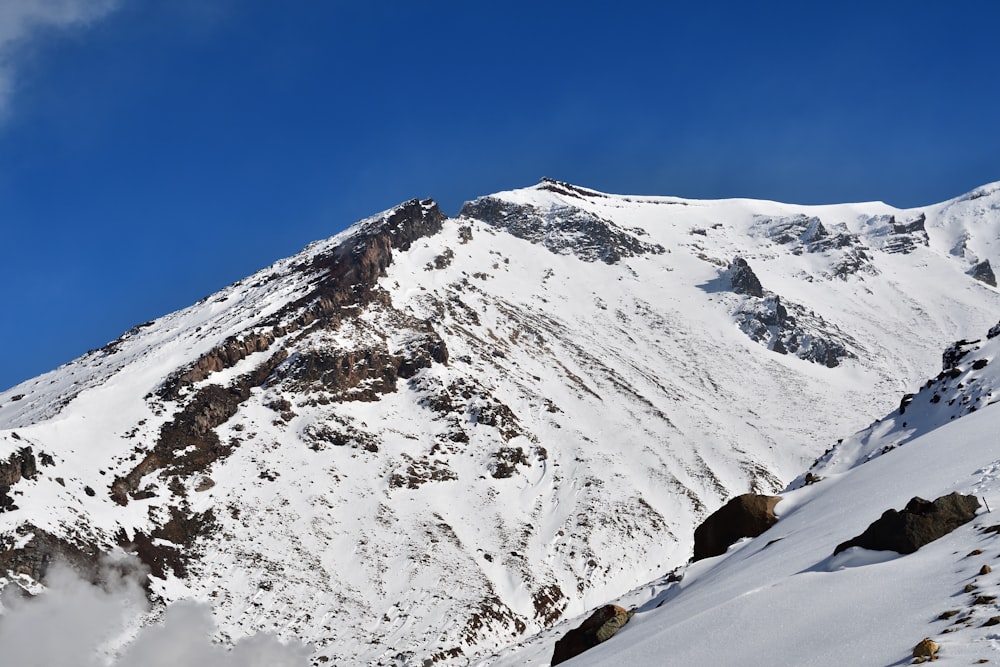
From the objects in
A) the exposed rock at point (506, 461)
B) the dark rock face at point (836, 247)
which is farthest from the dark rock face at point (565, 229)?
the exposed rock at point (506, 461)

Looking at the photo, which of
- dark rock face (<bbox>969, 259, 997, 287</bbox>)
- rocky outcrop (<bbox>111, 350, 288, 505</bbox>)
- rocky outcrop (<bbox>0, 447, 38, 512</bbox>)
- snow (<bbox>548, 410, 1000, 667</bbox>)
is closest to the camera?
snow (<bbox>548, 410, 1000, 667</bbox>)

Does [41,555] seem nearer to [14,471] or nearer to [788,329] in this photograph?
[14,471]

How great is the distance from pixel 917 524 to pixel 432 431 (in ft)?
235

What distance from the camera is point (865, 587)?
13969 millimetres

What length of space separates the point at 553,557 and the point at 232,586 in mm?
26869

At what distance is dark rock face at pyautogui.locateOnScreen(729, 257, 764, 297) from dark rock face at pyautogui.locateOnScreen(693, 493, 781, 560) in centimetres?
12888

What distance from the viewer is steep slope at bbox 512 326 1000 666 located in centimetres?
1138

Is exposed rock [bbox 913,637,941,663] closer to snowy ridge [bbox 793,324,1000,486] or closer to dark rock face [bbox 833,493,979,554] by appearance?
dark rock face [bbox 833,493,979,554]

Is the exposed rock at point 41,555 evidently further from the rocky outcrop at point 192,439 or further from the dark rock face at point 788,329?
the dark rock face at point 788,329

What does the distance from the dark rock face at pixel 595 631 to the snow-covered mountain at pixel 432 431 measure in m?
8.90

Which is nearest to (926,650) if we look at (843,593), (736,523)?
(843,593)

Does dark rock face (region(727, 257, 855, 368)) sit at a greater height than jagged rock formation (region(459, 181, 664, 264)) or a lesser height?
lesser

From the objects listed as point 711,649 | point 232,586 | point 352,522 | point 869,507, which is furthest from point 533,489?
point 711,649

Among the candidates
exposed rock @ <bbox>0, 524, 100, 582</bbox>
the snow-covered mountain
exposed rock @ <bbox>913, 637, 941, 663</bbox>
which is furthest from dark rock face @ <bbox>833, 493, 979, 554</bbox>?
exposed rock @ <bbox>0, 524, 100, 582</bbox>
